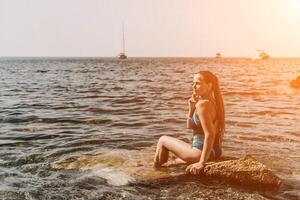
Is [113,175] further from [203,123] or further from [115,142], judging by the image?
[115,142]

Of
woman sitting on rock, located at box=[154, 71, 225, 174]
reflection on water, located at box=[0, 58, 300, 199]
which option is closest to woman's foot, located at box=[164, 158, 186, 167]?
woman sitting on rock, located at box=[154, 71, 225, 174]

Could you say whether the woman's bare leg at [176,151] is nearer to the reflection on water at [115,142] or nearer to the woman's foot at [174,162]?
the woman's foot at [174,162]

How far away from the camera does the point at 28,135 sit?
11797 mm

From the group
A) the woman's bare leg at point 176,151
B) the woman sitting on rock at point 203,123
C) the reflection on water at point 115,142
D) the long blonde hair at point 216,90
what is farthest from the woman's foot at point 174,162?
the long blonde hair at point 216,90

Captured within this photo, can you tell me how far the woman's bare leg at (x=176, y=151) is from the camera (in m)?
6.92

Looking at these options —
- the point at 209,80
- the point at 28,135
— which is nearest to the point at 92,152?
the point at 28,135

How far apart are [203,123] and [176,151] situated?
1120mm

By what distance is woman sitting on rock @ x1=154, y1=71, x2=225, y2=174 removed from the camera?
630 centimetres

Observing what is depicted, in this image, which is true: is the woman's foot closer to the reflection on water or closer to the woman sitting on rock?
the woman sitting on rock

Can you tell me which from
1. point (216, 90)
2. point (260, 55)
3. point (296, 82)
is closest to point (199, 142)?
point (216, 90)

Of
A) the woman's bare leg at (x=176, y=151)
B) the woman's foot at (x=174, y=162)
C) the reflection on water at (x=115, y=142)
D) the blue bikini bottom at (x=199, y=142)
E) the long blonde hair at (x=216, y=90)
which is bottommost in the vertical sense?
the reflection on water at (x=115, y=142)

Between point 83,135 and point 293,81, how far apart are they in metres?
24.5

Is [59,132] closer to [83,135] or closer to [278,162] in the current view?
[83,135]

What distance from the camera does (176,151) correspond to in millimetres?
7176
